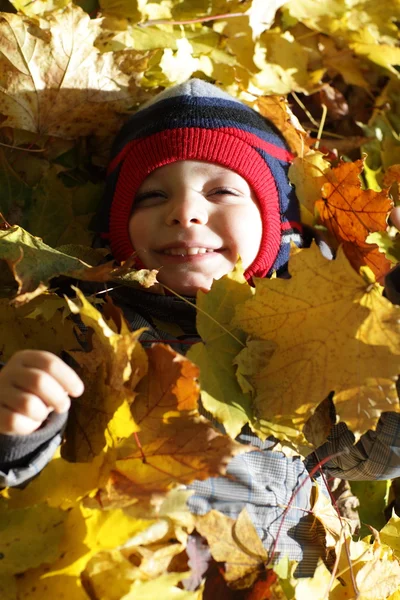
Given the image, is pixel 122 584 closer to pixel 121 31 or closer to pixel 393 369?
pixel 393 369

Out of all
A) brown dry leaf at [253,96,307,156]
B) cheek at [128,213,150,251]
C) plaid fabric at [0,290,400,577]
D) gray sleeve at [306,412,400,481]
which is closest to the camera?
plaid fabric at [0,290,400,577]

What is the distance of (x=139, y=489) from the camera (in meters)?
1.37

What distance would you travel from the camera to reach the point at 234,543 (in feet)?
4.84

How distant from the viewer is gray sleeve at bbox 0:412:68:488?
4.43 feet

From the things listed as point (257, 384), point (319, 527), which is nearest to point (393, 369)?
point (257, 384)

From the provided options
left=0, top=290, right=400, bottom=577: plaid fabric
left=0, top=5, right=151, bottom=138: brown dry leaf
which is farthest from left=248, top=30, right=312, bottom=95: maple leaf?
left=0, top=290, right=400, bottom=577: plaid fabric

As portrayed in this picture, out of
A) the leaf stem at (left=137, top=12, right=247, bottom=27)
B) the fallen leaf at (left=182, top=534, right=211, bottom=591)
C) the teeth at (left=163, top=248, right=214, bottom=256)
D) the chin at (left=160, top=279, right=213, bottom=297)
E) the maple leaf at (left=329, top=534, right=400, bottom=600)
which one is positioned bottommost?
the maple leaf at (left=329, top=534, right=400, bottom=600)

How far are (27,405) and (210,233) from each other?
2.59 feet

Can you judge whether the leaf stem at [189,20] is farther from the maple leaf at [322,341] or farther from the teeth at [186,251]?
the maple leaf at [322,341]

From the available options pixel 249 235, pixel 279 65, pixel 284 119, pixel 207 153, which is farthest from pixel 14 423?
pixel 279 65

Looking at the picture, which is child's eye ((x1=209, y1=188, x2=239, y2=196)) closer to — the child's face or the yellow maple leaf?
the child's face

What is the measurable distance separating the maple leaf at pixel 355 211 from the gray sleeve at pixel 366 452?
1.38 ft

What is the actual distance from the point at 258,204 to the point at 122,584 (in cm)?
116

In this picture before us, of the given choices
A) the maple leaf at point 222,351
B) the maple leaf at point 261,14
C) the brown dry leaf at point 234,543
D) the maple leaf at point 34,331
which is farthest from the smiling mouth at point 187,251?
the maple leaf at point 261,14
